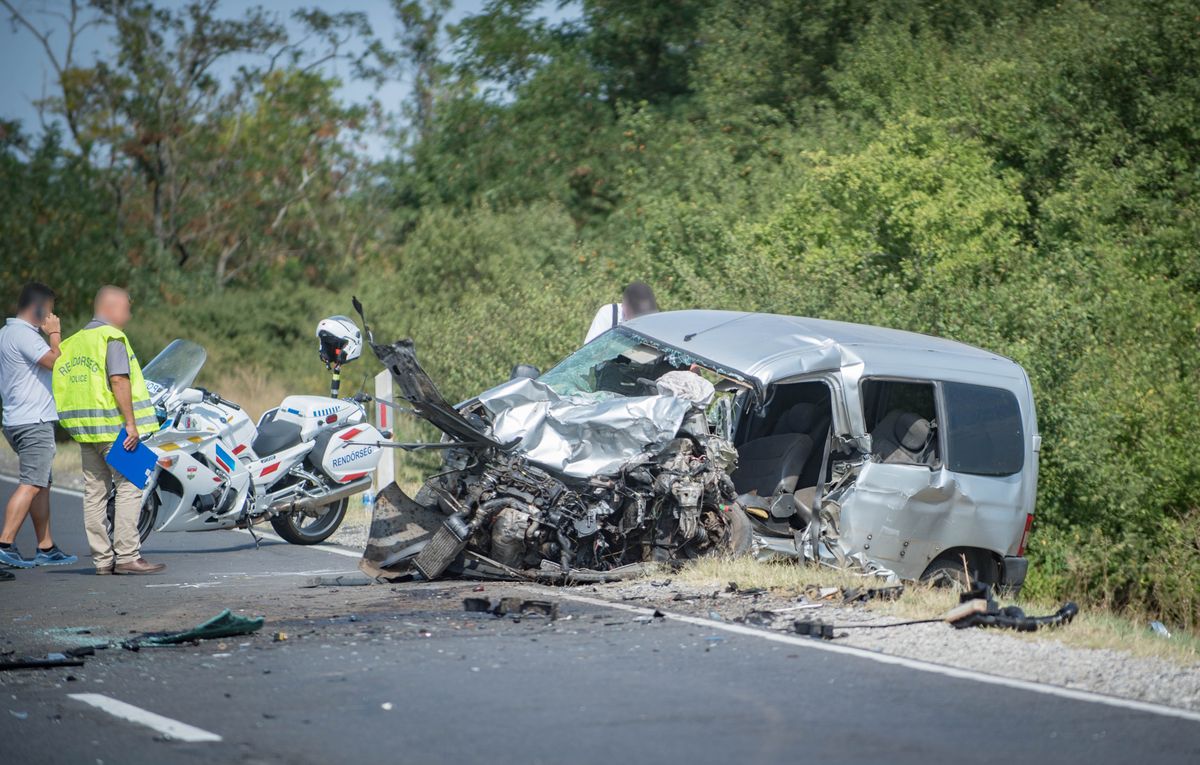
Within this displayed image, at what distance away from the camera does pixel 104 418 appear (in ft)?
33.4

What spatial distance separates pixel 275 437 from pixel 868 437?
16.8ft

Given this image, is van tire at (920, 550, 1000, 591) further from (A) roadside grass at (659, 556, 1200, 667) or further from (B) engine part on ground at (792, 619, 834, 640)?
(B) engine part on ground at (792, 619, 834, 640)

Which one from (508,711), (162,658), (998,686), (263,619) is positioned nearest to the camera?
(508,711)

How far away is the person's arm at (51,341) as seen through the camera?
36.6 ft

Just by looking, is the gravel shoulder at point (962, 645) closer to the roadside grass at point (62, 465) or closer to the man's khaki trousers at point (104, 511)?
the man's khaki trousers at point (104, 511)

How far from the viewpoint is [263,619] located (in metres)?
7.65

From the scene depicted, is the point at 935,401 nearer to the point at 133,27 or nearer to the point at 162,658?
the point at 162,658

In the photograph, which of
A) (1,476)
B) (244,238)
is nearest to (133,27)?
(244,238)

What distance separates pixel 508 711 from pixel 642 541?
3756mm

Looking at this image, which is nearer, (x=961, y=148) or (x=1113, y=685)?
(x=1113, y=685)

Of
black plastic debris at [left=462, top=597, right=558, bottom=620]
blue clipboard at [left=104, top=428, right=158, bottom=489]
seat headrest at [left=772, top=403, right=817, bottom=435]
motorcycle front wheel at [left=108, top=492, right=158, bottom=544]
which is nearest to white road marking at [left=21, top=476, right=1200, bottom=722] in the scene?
black plastic debris at [left=462, top=597, right=558, bottom=620]

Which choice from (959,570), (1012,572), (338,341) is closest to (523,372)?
(338,341)

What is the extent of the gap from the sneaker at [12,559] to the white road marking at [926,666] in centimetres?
488

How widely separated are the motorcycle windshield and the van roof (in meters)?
3.66
